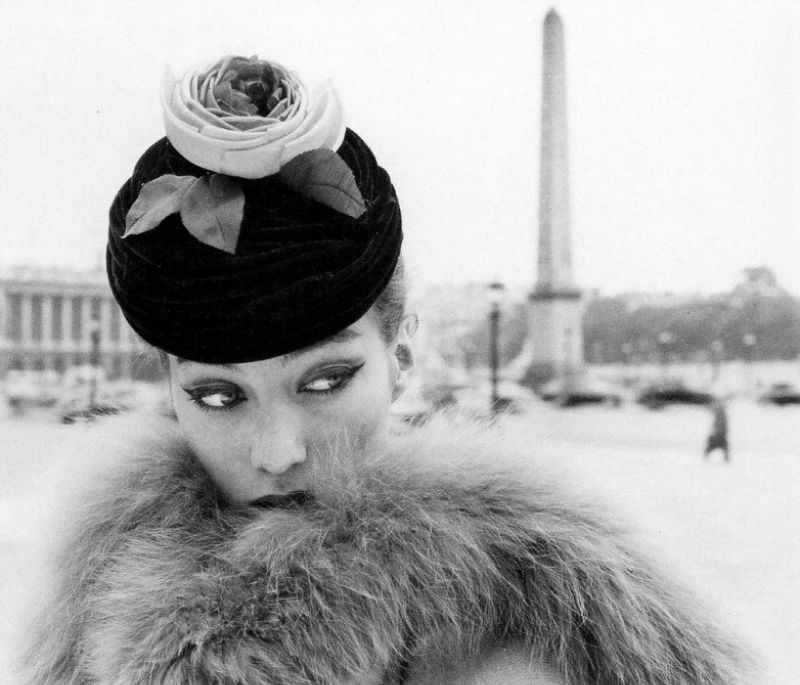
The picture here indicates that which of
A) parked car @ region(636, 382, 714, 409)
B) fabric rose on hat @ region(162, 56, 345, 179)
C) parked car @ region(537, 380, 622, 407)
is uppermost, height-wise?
fabric rose on hat @ region(162, 56, 345, 179)

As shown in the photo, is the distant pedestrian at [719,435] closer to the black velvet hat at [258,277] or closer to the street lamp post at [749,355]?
the street lamp post at [749,355]

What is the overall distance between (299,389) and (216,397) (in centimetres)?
11

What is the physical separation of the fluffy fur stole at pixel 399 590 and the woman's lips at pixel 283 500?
58 mm

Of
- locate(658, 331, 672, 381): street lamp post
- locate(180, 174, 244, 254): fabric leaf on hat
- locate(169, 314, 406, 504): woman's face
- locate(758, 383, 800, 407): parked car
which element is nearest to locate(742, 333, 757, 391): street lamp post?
locate(758, 383, 800, 407): parked car

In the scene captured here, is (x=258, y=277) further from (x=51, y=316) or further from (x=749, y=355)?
(x=749, y=355)

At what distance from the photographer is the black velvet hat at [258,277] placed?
2.91 ft

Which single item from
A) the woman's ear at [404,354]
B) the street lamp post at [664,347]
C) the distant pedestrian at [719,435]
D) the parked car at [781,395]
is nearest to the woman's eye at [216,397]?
the woman's ear at [404,354]

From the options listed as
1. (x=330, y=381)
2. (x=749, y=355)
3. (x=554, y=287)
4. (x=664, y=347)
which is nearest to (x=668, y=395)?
(x=664, y=347)

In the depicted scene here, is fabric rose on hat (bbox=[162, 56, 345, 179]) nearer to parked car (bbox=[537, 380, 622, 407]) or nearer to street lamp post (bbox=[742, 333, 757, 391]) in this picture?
street lamp post (bbox=[742, 333, 757, 391])

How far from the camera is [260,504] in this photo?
0.99m

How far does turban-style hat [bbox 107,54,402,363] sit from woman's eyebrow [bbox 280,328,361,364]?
3 centimetres

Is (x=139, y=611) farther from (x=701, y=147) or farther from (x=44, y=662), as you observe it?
(x=701, y=147)

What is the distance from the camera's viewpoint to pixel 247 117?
954 mm

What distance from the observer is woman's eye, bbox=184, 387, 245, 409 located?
100cm
